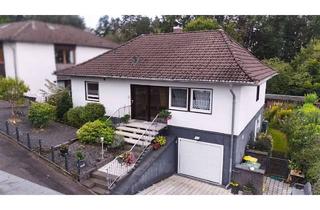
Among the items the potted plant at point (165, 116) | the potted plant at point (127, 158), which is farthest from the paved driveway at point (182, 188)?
the potted plant at point (165, 116)

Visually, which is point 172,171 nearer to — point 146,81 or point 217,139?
point 217,139

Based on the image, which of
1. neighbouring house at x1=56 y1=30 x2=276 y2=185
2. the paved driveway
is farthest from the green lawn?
the paved driveway

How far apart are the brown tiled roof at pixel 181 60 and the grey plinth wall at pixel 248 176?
197cm

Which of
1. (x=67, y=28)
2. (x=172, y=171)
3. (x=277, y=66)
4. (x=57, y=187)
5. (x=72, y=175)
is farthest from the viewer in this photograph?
(x=172, y=171)

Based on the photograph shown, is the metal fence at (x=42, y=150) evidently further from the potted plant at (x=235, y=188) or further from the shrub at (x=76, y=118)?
the potted plant at (x=235, y=188)

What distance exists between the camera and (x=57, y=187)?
4.18 metres

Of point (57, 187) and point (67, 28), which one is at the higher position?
point (67, 28)

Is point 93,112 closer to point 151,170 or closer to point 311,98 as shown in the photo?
point 151,170

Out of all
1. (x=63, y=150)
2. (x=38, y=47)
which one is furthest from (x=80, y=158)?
(x=38, y=47)

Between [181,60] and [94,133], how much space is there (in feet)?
8.56

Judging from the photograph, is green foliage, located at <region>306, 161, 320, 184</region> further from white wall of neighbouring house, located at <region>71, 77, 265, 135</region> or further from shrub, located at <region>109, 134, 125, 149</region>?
Answer: shrub, located at <region>109, 134, 125, 149</region>

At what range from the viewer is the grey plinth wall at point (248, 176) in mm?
5270
